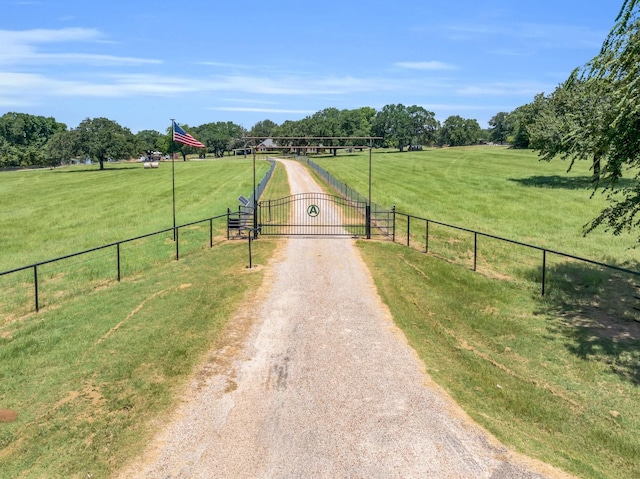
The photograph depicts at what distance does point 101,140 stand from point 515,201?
248ft

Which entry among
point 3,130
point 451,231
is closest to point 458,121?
point 451,231

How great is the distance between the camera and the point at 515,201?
3741 centimetres

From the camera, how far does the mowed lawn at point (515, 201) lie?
22.8 metres

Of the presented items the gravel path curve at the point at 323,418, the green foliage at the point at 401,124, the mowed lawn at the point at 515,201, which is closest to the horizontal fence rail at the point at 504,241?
the mowed lawn at the point at 515,201

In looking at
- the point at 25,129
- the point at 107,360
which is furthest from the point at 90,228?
the point at 25,129

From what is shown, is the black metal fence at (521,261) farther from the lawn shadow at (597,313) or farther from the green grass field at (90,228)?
the green grass field at (90,228)

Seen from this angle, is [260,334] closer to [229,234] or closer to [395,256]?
[395,256]

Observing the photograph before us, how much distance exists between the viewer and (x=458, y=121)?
150m

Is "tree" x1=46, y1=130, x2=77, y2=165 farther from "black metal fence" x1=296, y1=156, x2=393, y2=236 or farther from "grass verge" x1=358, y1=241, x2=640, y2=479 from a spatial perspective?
"grass verge" x1=358, y1=241, x2=640, y2=479

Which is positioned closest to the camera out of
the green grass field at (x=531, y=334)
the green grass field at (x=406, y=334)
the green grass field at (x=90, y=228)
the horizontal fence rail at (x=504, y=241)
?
the green grass field at (x=406, y=334)

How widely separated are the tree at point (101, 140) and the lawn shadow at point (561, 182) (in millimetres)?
69437

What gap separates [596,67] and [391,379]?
10.4 meters

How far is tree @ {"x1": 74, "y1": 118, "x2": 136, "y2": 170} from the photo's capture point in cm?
8550

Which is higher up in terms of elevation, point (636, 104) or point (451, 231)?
point (636, 104)
